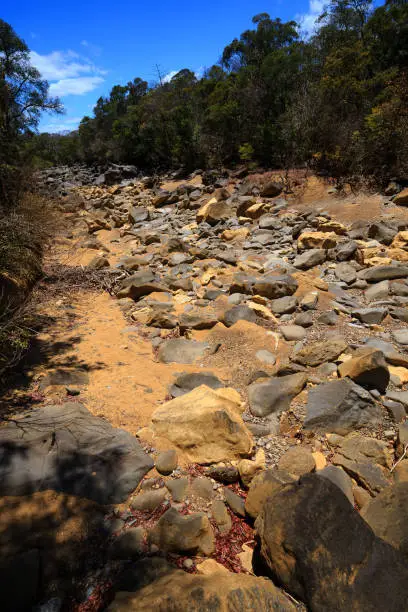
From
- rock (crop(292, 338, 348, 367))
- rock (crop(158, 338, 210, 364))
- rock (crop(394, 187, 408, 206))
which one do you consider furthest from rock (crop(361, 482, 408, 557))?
rock (crop(394, 187, 408, 206))

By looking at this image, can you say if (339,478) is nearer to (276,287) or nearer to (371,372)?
(371,372)

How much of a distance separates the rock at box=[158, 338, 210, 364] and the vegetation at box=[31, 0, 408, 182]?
860 centimetres

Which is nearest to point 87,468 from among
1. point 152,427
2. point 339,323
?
point 152,427

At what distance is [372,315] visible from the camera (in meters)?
4.53

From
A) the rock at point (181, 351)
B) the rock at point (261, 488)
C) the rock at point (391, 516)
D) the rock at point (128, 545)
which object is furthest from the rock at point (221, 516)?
the rock at point (181, 351)

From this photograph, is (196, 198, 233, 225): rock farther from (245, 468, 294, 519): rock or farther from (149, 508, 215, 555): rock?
(149, 508, 215, 555): rock

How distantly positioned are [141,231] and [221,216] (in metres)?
2.66

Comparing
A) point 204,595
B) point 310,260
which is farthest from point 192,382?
point 310,260

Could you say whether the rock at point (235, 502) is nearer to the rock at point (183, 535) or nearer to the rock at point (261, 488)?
the rock at point (261, 488)

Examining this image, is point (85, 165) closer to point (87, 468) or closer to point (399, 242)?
point (399, 242)

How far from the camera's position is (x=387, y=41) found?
14.5m

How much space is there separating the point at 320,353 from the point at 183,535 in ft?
7.78

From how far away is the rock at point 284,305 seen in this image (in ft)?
16.5

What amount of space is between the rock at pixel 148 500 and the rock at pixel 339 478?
1.08 m
